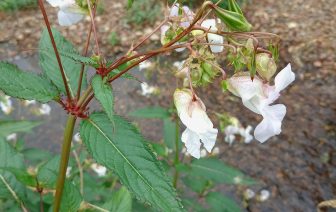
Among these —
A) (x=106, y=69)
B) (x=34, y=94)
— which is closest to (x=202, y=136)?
(x=106, y=69)

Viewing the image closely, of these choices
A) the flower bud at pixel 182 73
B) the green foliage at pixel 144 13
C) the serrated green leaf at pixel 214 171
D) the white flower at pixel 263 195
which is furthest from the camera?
the green foliage at pixel 144 13

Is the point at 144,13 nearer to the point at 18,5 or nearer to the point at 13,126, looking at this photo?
the point at 18,5

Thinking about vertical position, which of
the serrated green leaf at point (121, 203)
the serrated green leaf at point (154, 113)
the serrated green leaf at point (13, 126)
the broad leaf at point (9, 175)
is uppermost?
the broad leaf at point (9, 175)

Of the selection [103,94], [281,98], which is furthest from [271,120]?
[281,98]

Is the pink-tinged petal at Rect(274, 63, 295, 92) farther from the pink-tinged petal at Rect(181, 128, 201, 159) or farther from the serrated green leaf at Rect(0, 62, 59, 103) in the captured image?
the serrated green leaf at Rect(0, 62, 59, 103)

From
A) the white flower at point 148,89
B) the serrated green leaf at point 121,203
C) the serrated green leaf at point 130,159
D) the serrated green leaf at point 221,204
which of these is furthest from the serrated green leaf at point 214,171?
the serrated green leaf at point 130,159

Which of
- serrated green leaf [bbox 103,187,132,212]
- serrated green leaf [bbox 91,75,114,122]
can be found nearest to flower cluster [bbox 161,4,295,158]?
serrated green leaf [bbox 91,75,114,122]

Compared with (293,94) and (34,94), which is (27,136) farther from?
(34,94)

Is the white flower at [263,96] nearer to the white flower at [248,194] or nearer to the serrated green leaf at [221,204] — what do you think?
the serrated green leaf at [221,204]

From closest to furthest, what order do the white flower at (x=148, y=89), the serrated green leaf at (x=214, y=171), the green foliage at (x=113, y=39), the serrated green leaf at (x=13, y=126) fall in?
1. the serrated green leaf at (x=13, y=126)
2. the serrated green leaf at (x=214, y=171)
3. the white flower at (x=148, y=89)
4. the green foliage at (x=113, y=39)
